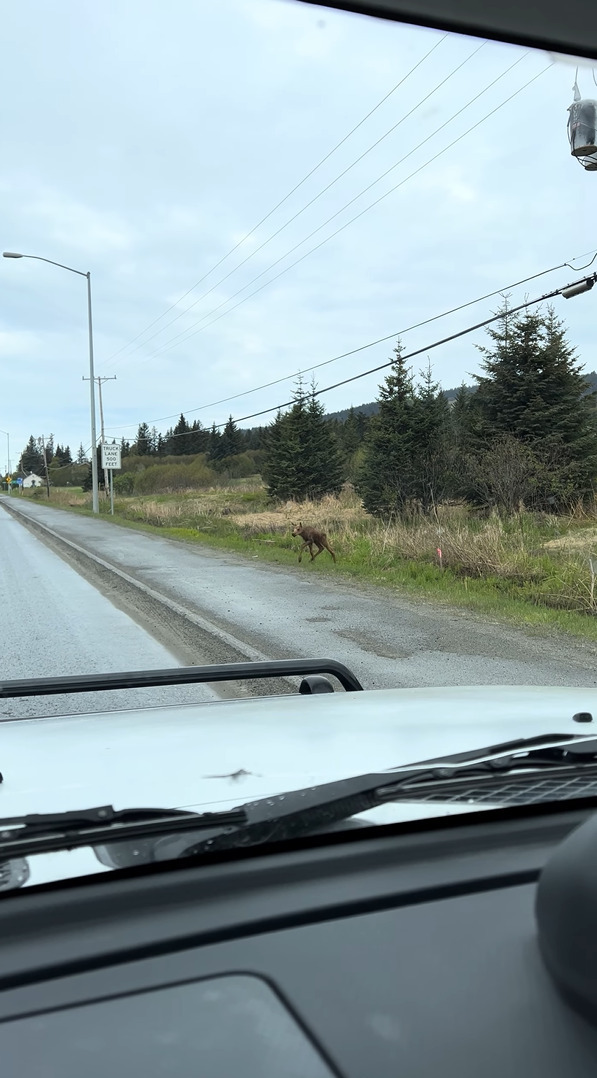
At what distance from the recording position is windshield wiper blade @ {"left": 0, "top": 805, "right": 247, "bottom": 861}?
157 cm

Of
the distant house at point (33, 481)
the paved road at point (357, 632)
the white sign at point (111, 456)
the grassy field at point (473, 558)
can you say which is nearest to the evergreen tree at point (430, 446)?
the grassy field at point (473, 558)

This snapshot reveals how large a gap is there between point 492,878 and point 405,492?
24.3 m

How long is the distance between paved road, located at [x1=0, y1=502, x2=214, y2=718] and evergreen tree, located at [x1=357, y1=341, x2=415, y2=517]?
14.5 metres

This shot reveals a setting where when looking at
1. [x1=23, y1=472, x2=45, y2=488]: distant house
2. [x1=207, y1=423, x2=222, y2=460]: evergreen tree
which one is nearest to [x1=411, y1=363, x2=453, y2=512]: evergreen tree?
[x1=207, y1=423, x2=222, y2=460]: evergreen tree

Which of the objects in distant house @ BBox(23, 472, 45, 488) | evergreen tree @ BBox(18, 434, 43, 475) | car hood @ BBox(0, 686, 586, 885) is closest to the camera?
car hood @ BBox(0, 686, 586, 885)

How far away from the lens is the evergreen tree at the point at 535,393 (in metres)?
28.1

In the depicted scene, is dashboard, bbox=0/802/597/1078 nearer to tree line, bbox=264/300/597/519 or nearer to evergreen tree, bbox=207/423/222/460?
tree line, bbox=264/300/597/519

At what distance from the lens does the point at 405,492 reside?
83.9ft

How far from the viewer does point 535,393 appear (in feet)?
92.9

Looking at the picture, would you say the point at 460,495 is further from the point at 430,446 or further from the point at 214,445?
the point at 214,445

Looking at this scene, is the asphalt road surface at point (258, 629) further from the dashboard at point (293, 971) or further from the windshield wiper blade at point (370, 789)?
the dashboard at point (293, 971)

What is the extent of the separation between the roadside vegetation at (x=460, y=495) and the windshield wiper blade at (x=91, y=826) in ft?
25.3

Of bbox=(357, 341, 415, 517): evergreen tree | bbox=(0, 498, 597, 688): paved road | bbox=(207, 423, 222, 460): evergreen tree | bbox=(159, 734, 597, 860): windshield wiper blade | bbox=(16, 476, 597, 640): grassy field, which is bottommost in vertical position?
bbox=(0, 498, 597, 688): paved road

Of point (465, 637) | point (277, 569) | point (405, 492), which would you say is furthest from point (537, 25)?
point (405, 492)
